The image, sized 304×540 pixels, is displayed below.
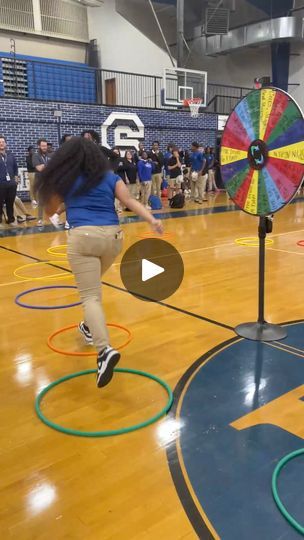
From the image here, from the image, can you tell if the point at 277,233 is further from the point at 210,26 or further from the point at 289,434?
the point at 210,26

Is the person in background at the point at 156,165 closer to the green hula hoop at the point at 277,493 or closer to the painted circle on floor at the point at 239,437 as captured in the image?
the painted circle on floor at the point at 239,437

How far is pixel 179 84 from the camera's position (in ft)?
53.5

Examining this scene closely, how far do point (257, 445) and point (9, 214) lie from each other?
826 centimetres

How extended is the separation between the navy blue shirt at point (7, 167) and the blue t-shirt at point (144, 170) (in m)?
3.57

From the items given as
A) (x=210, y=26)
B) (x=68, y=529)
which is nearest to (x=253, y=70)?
(x=210, y=26)

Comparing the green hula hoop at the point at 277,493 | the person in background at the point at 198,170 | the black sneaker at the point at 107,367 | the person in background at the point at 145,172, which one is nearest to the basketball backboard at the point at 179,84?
the person in background at the point at 198,170

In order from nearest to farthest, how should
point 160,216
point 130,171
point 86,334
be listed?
1. point 86,334
2. point 160,216
3. point 130,171

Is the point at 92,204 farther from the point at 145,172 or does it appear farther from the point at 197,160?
the point at 197,160

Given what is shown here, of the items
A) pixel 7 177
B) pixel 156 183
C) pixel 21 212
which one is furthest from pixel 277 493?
pixel 156 183

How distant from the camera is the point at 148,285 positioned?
17.3 ft

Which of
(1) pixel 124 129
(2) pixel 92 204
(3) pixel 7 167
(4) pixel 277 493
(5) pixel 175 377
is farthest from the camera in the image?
(1) pixel 124 129
